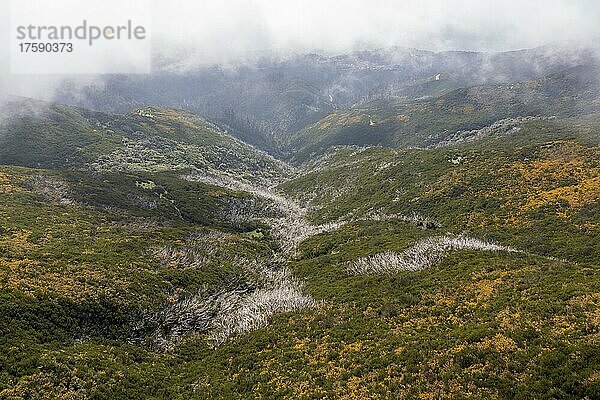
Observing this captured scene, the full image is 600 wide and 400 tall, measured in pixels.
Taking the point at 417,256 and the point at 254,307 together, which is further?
the point at 417,256

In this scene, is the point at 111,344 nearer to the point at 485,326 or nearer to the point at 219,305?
the point at 219,305

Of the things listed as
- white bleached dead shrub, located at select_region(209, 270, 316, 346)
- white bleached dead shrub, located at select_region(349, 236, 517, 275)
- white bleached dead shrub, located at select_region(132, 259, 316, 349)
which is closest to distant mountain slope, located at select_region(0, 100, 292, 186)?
white bleached dead shrub, located at select_region(132, 259, 316, 349)

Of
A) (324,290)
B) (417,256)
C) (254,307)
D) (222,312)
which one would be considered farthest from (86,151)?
(417,256)

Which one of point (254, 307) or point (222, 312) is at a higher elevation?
point (254, 307)

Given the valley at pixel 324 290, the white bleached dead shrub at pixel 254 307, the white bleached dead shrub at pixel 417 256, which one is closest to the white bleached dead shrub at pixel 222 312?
the white bleached dead shrub at pixel 254 307

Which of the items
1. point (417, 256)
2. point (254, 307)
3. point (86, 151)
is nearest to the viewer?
point (254, 307)

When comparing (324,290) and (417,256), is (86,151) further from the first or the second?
(417,256)

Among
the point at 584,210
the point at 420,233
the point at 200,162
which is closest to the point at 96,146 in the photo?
the point at 200,162

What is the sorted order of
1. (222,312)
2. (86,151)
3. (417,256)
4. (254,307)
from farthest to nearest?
(86,151), (417,256), (222,312), (254,307)

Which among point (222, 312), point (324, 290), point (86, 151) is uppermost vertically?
point (324, 290)
